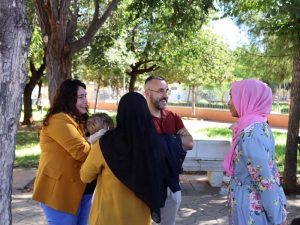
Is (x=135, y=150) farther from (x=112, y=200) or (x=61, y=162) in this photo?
(x=61, y=162)

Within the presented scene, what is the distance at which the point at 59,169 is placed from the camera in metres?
3.34

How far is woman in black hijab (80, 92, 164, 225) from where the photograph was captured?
2.68 metres

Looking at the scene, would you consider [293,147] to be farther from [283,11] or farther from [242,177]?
[242,177]

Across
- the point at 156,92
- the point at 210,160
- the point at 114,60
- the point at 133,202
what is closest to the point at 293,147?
the point at 210,160

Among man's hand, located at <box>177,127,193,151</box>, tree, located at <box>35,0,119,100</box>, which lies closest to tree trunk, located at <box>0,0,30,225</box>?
man's hand, located at <box>177,127,193,151</box>

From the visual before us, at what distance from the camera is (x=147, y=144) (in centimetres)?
269

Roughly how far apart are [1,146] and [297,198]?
6108mm

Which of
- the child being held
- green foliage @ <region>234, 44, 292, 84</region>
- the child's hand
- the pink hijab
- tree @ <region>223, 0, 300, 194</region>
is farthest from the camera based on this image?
green foliage @ <region>234, 44, 292, 84</region>

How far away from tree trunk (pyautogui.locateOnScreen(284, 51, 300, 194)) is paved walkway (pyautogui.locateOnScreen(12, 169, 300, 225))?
0.27m

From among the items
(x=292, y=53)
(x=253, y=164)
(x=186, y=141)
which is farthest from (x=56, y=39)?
(x=253, y=164)

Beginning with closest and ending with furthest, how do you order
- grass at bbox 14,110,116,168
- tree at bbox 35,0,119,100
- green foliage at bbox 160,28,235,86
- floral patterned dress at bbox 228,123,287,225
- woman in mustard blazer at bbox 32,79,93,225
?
floral patterned dress at bbox 228,123,287,225
woman in mustard blazer at bbox 32,79,93,225
tree at bbox 35,0,119,100
grass at bbox 14,110,116,168
green foliage at bbox 160,28,235,86

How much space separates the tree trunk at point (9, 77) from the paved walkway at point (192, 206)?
3.99 m

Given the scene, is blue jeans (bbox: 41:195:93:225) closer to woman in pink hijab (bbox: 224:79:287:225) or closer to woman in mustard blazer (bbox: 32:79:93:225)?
woman in mustard blazer (bbox: 32:79:93:225)

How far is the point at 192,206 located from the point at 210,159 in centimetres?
139
